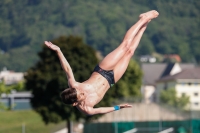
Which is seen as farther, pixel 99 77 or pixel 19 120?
pixel 19 120

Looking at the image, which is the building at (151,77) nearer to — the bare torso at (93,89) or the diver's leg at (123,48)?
the diver's leg at (123,48)

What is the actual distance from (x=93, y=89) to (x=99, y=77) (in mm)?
237

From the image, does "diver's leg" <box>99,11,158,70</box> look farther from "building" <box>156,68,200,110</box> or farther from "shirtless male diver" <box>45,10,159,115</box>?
"building" <box>156,68,200,110</box>

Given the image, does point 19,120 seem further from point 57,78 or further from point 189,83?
point 57,78

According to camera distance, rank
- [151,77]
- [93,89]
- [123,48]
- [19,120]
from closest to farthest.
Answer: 1. [93,89]
2. [123,48]
3. [19,120]
4. [151,77]

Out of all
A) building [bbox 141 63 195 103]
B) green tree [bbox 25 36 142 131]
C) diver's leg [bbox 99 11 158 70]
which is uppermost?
building [bbox 141 63 195 103]

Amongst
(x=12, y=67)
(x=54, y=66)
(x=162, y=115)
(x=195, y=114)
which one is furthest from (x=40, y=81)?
(x=12, y=67)

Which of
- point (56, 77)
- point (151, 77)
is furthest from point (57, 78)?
point (151, 77)

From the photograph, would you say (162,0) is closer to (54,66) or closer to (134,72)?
(54,66)

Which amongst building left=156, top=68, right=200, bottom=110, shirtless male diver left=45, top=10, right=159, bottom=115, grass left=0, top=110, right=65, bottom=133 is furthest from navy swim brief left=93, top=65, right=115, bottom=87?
building left=156, top=68, right=200, bottom=110

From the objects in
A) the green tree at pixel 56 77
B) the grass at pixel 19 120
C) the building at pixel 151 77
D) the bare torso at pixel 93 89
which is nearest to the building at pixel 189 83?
the grass at pixel 19 120

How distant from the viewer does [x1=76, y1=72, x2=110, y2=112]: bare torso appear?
42.4 feet

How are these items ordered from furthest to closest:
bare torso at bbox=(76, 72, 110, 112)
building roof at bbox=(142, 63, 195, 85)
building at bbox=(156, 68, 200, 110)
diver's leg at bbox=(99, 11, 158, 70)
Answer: building roof at bbox=(142, 63, 195, 85)
building at bbox=(156, 68, 200, 110)
diver's leg at bbox=(99, 11, 158, 70)
bare torso at bbox=(76, 72, 110, 112)

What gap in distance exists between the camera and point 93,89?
13.0 metres
